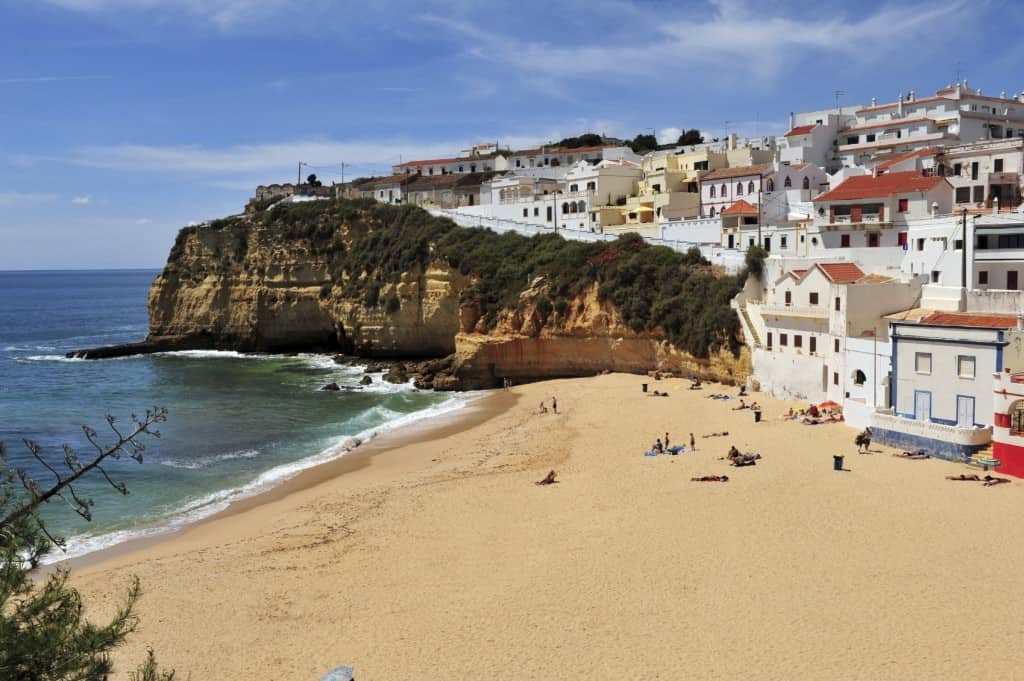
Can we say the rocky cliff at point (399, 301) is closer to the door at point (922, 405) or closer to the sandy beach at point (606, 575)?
the door at point (922, 405)

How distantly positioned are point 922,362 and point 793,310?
678 cm

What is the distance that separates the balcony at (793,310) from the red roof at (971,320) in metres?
4.30

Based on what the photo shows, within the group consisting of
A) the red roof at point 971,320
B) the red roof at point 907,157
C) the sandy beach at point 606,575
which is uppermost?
the red roof at point 907,157

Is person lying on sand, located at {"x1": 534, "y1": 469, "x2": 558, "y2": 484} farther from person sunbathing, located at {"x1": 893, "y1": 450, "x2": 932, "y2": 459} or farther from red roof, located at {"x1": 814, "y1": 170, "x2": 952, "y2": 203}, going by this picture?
red roof, located at {"x1": 814, "y1": 170, "x2": 952, "y2": 203}

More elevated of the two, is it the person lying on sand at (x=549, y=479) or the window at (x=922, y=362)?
the window at (x=922, y=362)

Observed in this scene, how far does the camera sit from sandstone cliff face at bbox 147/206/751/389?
138 feet

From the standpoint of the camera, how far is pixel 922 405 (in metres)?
24.9

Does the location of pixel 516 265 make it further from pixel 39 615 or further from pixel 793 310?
pixel 39 615

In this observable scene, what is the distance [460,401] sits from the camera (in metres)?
40.3

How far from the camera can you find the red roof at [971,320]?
77.9 ft

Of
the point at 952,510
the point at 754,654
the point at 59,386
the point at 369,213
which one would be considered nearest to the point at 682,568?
the point at 754,654

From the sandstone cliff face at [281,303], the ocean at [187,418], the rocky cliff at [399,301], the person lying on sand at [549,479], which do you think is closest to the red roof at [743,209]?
the rocky cliff at [399,301]

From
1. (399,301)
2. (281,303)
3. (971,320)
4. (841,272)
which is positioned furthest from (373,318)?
(971,320)

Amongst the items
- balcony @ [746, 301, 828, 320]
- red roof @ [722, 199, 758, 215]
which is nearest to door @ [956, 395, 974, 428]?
balcony @ [746, 301, 828, 320]
